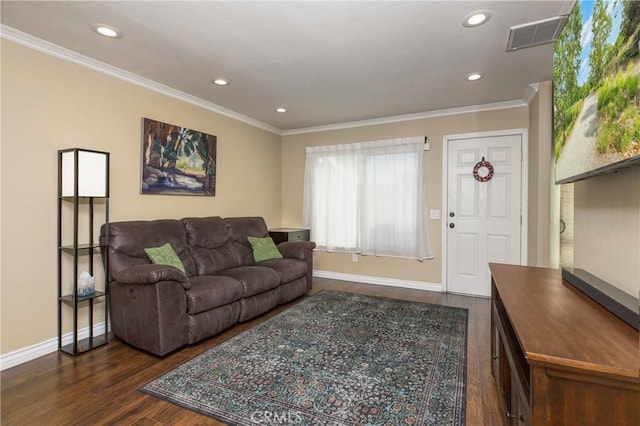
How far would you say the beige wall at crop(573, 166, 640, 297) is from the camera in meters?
1.25

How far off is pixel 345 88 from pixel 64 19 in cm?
242

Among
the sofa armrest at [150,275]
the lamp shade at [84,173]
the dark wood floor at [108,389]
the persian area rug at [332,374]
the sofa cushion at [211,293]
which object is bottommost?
the dark wood floor at [108,389]

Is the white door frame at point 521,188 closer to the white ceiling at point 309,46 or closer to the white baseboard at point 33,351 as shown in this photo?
the white ceiling at point 309,46

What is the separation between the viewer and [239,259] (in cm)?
376

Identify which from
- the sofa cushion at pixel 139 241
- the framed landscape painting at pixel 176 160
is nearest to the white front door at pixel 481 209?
the framed landscape painting at pixel 176 160

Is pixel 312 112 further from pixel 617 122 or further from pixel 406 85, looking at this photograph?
pixel 617 122

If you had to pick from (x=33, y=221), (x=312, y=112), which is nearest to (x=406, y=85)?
(x=312, y=112)

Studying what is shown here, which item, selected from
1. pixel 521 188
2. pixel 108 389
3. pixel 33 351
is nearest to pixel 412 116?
pixel 521 188

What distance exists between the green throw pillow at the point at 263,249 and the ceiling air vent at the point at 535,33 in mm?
3211

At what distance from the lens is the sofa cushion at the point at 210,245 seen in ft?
Result: 11.1

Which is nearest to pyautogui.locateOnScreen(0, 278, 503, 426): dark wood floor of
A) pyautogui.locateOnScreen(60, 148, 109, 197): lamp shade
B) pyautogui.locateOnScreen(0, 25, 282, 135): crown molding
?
pyautogui.locateOnScreen(60, 148, 109, 197): lamp shade

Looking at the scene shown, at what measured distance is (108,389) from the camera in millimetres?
1998

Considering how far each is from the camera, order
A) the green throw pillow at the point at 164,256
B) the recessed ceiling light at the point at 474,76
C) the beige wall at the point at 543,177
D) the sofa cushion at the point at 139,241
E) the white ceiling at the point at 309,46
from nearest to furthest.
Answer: the white ceiling at the point at 309,46 → the sofa cushion at the point at 139,241 → the green throw pillow at the point at 164,256 → the recessed ceiling light at the point at 474,76 → the beige wall at the point at 543,177

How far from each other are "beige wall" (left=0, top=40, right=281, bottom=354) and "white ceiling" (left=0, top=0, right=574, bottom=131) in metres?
0.25
